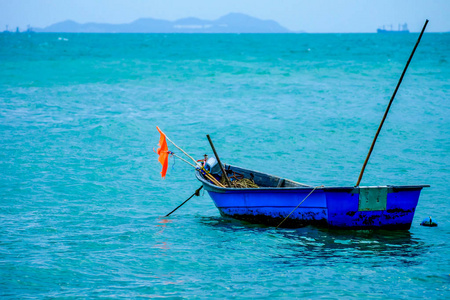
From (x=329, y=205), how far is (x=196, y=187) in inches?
239

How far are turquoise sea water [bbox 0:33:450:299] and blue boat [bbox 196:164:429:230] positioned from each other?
0.84ft

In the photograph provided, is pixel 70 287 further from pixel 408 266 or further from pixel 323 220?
pixel 408 266

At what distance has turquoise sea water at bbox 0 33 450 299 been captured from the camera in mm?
8906

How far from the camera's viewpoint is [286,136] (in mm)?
22953

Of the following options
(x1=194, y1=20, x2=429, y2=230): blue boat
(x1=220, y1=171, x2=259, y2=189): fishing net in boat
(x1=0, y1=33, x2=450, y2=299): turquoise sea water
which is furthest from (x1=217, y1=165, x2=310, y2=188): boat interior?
(x1=194, y1=20, x2=429, y2=230): blue boat

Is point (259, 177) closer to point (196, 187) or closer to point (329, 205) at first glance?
point (329, 205)

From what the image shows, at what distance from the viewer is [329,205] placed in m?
10.4

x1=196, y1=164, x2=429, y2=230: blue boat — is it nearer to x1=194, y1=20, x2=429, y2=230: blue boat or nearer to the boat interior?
x1=194, y1=20, x2=429, y2=230: blue boat

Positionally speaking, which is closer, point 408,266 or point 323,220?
point 408,266

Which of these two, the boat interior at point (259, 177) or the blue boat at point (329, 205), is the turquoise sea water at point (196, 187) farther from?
the boat interior at point (259, 177)

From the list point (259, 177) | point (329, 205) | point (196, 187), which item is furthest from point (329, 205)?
point (196, 187)

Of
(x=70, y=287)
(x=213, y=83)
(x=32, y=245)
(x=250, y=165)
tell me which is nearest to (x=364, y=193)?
(x=70, y=287)

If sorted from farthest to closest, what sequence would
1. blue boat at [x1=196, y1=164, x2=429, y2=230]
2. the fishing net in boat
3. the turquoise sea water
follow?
the fishing net in boat
blue boat at [x1=196, y1=164, x2=429, y2=230]
the turquoise sea water

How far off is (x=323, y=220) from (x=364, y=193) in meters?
1.02
